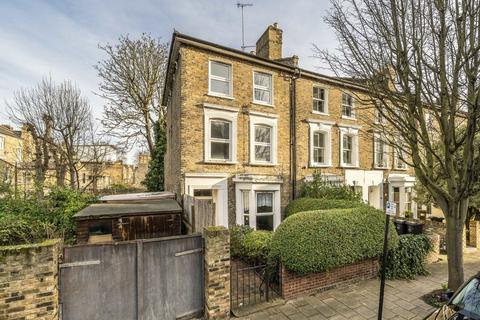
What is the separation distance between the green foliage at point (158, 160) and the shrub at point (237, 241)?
1042cm

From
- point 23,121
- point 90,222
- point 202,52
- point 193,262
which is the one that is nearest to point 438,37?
point 193,262

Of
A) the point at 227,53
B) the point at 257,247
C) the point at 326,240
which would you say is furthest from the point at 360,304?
the point at 227,53

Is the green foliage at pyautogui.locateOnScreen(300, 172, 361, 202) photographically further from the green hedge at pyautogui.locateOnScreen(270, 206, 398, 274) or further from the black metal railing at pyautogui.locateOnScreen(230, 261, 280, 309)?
the black metal railing at pyautogui.locateOnScreen(230, 261, 280, 309)

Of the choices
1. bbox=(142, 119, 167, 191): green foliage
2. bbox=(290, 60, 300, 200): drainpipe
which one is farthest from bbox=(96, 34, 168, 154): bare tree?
bbox=(290, 60, 300, 200): drainpipe

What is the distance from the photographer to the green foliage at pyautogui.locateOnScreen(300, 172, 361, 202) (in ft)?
36.5

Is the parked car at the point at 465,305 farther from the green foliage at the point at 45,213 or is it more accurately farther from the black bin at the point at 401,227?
the green foliage at the point at 45,213

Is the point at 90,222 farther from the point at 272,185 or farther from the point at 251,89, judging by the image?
the point at 251,89

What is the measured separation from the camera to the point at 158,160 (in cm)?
1862

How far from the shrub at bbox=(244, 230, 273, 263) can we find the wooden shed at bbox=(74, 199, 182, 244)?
241 centimetres

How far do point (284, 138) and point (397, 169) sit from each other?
9803mm

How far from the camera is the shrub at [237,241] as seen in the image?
8.14 meters

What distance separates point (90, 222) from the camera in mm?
7074

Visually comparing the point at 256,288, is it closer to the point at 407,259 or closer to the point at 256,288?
the point at 256,288

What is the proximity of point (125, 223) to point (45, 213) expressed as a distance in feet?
7.51
